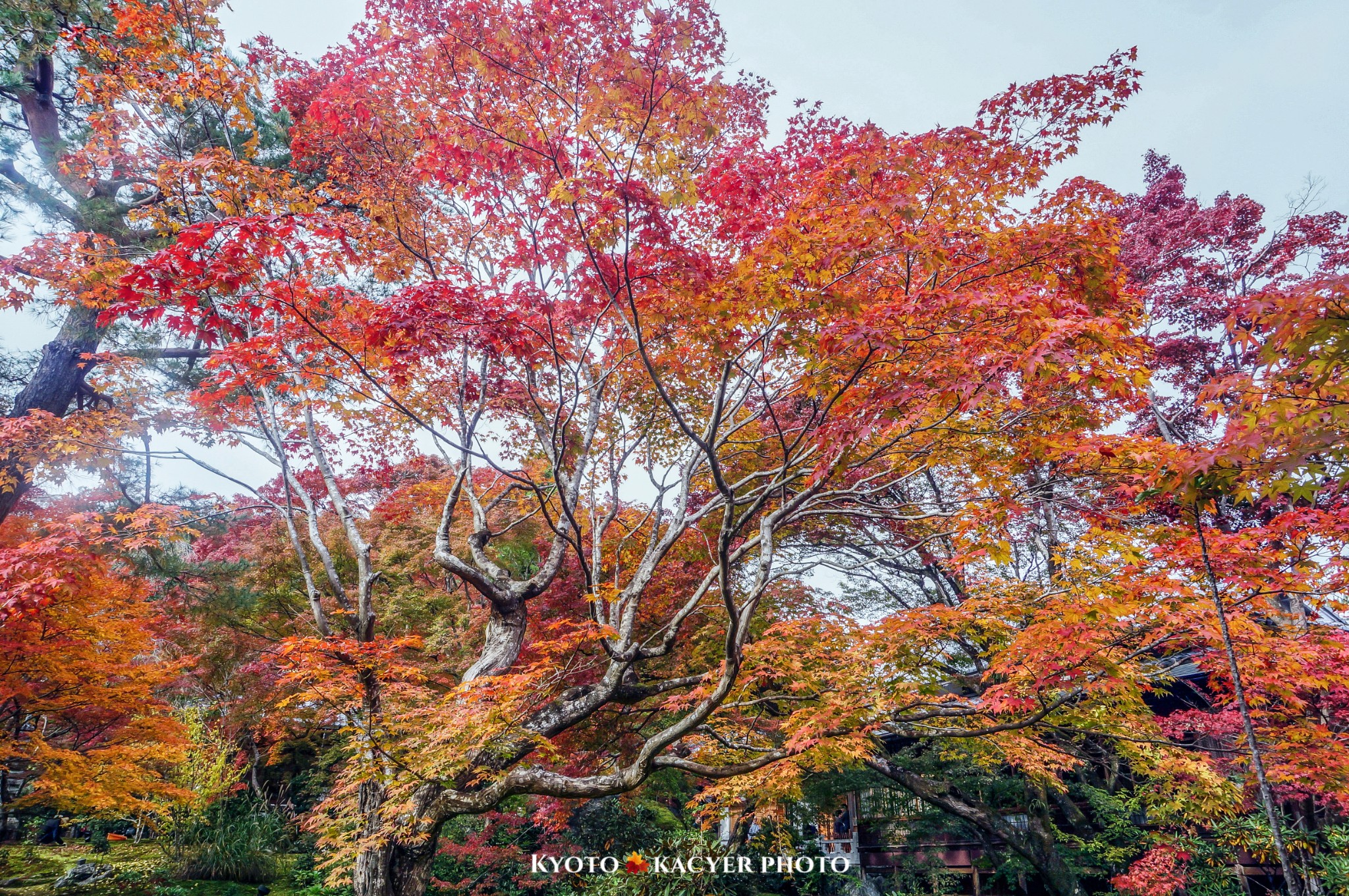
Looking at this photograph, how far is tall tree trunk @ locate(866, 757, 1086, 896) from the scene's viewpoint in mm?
7891

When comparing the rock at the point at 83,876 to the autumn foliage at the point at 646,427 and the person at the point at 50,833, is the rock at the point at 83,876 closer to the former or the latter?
the autumn foliage at the point at 646,427

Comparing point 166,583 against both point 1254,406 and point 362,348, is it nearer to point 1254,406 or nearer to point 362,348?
point 362,348

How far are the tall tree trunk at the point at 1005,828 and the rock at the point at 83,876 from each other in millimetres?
10220

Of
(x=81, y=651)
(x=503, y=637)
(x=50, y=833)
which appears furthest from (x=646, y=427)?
(x=50, y=833)

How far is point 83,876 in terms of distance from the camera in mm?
8102

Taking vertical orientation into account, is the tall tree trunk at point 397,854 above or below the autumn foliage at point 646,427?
below

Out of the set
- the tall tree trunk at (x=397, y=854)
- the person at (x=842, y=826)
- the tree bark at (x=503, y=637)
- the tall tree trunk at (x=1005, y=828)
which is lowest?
the person at (x=842, y=826)

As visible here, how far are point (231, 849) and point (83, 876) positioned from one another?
1608 millimetres

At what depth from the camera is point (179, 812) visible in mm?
9094

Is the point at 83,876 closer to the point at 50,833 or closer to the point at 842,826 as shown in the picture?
the point at 50,833

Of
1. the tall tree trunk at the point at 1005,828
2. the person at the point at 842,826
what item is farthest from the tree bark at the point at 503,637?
the person at the point at 842,826

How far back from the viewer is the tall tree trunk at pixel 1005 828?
25.9 ft

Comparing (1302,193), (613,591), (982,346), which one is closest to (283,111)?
(613,591)

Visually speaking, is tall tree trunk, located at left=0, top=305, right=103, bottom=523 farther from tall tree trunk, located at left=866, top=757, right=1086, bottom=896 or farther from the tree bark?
tall tree trunk, located at left=866, top=757, right=1086, bottom=896
